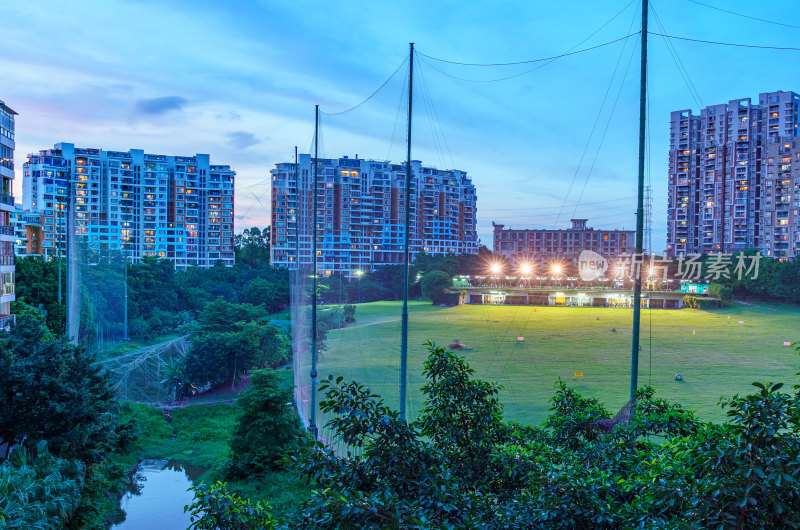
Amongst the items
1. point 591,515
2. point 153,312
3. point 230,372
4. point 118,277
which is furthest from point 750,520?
point 153,312

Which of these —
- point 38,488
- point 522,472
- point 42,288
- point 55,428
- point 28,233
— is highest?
point 28,233

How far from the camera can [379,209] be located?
42344 millimetres


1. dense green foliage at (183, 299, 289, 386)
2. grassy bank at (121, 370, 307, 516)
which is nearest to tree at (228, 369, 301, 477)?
grassy bank at (121, 370, 307, 516)

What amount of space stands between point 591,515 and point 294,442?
9086 mm

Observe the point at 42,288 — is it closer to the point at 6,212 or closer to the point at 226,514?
the point at 6,212

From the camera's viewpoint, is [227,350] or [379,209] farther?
[379,209]

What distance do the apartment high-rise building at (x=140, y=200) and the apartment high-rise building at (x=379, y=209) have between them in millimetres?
9508

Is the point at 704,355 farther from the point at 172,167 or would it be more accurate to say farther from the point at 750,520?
the point at 172,167

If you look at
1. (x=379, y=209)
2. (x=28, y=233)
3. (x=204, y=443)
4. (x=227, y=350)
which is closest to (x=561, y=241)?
(x=379, y=209)

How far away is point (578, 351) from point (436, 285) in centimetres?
1385

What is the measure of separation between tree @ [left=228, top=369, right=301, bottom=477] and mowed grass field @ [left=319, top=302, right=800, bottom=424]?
2.80 m

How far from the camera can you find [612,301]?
4034 centimetres

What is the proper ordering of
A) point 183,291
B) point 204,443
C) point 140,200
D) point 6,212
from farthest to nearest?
point 140,200 < point 183,291 < point 6,212 < point 204,443

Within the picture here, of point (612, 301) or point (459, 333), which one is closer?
point (459, 333)
